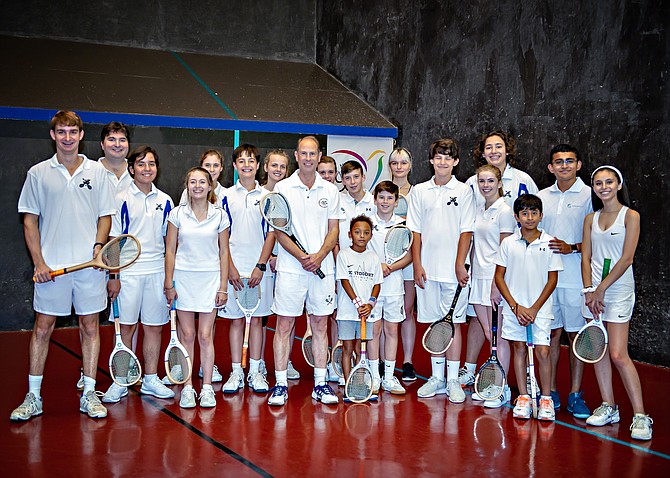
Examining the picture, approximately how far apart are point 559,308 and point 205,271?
2342 mm

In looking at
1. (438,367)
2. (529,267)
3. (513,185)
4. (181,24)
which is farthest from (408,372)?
(181,24)

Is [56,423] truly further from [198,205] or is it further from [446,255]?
[446,255]

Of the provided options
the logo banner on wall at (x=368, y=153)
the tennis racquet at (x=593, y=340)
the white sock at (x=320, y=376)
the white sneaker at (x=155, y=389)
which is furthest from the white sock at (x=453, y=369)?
the logo banner on wall at (x=368, y=153)

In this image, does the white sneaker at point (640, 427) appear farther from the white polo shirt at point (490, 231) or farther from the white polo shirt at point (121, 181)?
the white polo shirt at point (121, 181)

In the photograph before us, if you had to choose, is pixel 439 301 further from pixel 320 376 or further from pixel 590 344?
pixel 590 344

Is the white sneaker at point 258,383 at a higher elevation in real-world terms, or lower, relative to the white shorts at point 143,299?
lower

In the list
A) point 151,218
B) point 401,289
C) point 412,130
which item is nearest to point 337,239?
point 401,289

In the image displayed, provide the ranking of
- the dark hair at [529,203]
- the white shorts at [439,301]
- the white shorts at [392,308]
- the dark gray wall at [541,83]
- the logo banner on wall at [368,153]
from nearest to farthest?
the dark hair at [529,203] → the white shorts at [439,301] → the white shorts at [392,308] → the dark gray wall at [541,83] → the logo banner on wall at [368,153]

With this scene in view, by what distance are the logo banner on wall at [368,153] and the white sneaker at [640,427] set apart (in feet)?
18.7

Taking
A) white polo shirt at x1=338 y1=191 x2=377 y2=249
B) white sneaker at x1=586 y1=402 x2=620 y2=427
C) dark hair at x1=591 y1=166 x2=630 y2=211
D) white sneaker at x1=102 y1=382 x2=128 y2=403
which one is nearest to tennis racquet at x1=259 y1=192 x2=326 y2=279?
white polo shirt at x1=338 y1=191 x2=377 y2=249

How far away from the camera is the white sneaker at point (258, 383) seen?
5.45 metres

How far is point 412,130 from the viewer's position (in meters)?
9.65

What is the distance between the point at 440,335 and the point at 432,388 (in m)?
0.44

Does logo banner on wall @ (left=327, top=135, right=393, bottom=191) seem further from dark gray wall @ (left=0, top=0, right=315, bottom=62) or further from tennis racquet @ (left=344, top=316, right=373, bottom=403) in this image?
tennis racquet @ (left=344, top=316, right=373, bottom=403)
